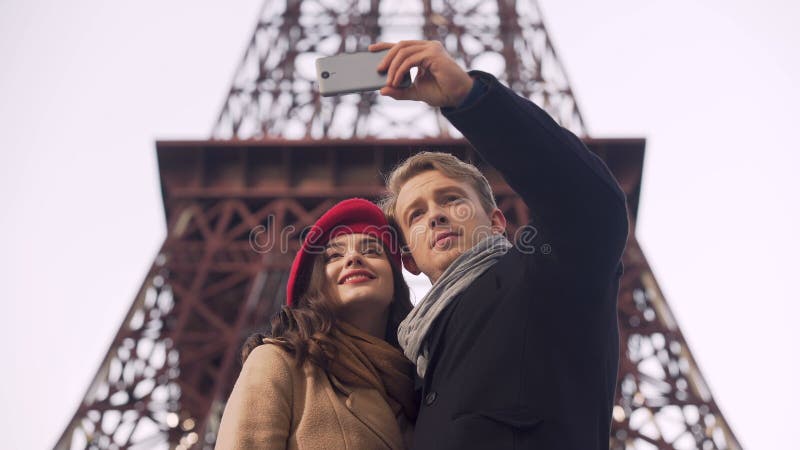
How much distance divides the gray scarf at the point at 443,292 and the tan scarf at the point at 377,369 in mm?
109

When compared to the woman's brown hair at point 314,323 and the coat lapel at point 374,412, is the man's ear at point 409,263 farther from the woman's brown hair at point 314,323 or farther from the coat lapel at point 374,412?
the coat lapel at point 374,412

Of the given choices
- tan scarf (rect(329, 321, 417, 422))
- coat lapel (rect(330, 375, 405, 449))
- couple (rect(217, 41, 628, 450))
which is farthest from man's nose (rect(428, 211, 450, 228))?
coat lapel (rect(330, 375, 405, 449))

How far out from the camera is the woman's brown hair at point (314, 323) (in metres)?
2.34

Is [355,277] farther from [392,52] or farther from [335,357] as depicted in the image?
[392,52]

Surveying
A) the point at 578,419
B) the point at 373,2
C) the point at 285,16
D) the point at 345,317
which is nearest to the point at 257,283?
the point at 285,16

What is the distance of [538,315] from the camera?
2023mm

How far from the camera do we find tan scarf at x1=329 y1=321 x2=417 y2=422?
233 cm

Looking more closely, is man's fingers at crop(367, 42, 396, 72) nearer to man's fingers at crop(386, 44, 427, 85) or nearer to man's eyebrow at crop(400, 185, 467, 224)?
man's fingers at crop(386, 44, 427, 85)

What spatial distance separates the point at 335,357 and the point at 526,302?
592 millimetres

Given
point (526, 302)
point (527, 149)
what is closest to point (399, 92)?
point (527, 149)

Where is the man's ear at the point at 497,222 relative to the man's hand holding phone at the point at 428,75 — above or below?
below

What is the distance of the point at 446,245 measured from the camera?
242 cm

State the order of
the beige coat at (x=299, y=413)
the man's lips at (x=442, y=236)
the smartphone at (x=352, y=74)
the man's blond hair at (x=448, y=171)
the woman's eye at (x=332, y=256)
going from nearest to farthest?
the smartphone at (x=352, y=74), the beige coat at (x=299, y=413), the man's lips at (x=442, y=236), the man's blond hair at (x=448, y=171), the woman's eye at (x=332, y=256)

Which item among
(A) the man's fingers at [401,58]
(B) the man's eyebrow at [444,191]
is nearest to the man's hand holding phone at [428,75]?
(A) the man's fingers at [401,58]
